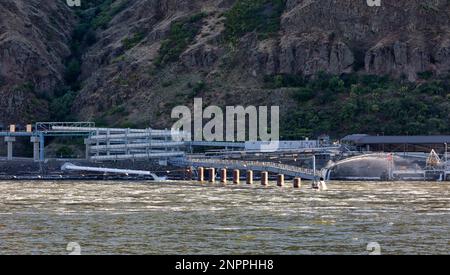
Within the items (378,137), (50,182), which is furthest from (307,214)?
(378,137)

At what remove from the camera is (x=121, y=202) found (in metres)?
116

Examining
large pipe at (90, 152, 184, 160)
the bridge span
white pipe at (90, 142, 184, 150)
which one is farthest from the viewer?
white pipe at (90, 142, 184, 150)

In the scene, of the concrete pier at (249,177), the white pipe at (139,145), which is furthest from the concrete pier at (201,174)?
the white pipe at (139,145)

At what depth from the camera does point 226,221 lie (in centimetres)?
9506

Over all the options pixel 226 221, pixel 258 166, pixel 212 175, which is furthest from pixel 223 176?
pixel 226 221

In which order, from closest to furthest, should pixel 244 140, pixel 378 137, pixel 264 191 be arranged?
1. pixel 264 191
2. pixel 378 137
3. pixel 244 140

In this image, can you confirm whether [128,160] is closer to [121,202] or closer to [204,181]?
[204,181]

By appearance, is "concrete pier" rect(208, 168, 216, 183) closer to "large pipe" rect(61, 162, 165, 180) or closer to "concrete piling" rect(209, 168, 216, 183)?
"concrete piling" rect(209, 168, 216, 183)

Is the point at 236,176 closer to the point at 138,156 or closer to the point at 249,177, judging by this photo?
the point at 249,177

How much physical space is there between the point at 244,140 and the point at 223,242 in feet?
377

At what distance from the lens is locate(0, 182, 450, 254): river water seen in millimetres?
79500

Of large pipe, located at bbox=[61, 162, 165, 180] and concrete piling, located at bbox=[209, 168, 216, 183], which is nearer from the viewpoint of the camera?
concrete piling, located at bbox=[209, 168, 216, 183]

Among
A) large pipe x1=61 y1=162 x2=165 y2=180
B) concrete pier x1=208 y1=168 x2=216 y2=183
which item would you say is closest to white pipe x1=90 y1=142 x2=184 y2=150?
large pipe x1=61 y1=162 x2=165 y2=180
